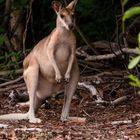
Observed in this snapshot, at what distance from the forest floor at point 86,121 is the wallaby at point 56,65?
297 millimetres

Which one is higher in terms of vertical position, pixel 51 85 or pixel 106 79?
pixel 51 85

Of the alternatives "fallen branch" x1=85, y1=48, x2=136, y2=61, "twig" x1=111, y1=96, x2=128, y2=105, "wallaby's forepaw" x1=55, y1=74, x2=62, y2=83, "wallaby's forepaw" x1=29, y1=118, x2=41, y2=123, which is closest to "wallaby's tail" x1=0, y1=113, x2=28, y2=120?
"wallaby's forepaw" x1=29, y1=118, x2=41, y2=123

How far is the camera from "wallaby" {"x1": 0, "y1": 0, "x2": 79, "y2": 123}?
587cm

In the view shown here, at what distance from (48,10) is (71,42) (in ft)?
11.4

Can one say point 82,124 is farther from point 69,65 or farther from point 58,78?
point 69,65

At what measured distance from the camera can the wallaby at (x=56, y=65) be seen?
231 inches

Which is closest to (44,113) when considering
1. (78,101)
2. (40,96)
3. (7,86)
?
(40,96)

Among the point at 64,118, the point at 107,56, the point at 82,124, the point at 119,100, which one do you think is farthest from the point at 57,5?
the point at 107,56

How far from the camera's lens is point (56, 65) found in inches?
233

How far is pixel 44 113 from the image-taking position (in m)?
6.36

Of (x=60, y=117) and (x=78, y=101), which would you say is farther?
(x=78, y=101)

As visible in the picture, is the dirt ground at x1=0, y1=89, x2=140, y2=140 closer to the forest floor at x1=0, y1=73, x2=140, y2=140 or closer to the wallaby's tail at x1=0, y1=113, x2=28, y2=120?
the forest floor at x1=0, y1=73, x2=140, y2=140

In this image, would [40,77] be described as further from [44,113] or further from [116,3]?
[116,3]

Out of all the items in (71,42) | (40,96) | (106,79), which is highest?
(71,42)
